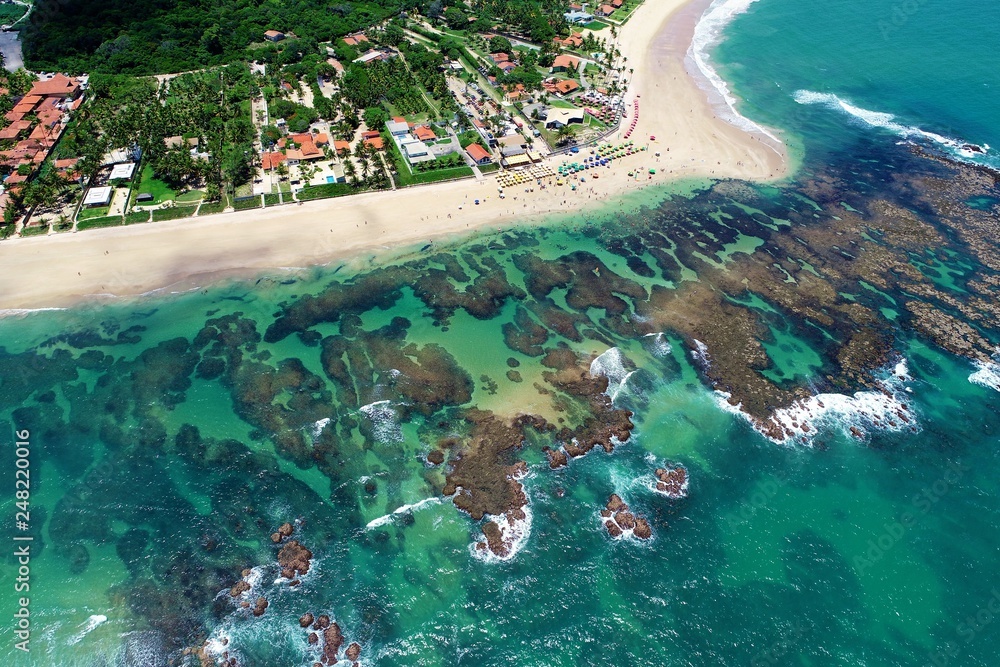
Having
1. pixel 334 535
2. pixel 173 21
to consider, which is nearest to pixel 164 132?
pixel 173 21

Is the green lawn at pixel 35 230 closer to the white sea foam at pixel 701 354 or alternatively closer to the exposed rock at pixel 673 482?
the exposed rock at pixel 673 482

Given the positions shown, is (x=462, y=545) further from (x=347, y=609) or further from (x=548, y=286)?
(x=548, y=286)

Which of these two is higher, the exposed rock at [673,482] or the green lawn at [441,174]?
the green lawn at [441,174]

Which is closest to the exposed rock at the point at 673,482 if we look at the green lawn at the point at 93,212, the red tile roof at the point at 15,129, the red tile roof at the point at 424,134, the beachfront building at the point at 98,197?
the red tile roof at the point at 424,134

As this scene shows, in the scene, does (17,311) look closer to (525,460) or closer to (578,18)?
(525,460)

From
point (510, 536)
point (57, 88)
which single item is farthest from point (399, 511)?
point (57, 88)

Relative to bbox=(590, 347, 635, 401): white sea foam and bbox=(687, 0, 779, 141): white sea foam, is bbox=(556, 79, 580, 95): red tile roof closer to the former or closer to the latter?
bbox=(687, 0, 779, 141): white sea foam
